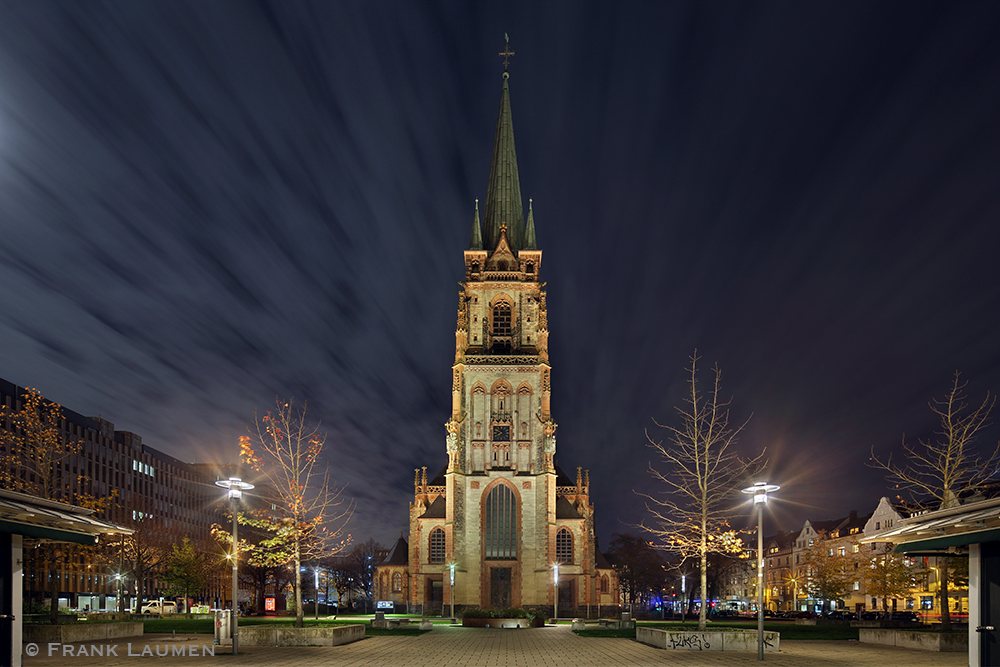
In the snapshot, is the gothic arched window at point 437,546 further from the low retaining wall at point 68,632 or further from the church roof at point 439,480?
the low retaining wall at point 68,632

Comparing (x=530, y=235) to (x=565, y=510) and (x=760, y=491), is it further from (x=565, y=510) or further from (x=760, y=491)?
(x=760, y=491)

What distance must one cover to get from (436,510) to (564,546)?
545 inches

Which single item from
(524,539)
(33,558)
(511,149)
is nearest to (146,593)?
(524,539)

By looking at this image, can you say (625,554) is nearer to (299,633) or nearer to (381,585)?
(381,585)

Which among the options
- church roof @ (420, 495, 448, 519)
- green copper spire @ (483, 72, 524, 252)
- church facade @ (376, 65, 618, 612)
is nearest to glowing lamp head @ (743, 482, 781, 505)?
church facade @ (376, 65, 618, 612)

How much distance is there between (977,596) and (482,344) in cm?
7249

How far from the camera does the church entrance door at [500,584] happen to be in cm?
7900

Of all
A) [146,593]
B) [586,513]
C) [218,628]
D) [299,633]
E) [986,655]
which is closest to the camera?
[986,655]

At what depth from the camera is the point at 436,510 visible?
279 feet

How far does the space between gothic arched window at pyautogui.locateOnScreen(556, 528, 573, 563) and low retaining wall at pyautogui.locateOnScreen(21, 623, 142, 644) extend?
2218 inches

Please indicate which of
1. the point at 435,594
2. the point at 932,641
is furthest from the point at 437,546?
the point at 932,641

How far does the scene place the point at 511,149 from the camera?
101062 millimetres

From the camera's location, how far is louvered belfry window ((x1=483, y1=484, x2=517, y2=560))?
3155 inches

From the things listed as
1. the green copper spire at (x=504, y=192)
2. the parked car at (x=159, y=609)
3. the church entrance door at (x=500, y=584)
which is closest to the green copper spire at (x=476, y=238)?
the green copper spire at (x=504, y=192)
